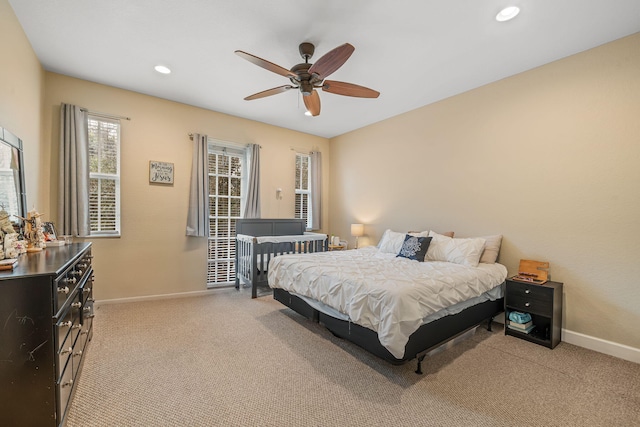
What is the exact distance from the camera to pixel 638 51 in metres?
→ 2.41

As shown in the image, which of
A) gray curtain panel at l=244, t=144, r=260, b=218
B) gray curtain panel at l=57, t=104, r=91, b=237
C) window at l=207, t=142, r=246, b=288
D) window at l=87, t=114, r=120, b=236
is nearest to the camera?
gray curtain panel at l=57, t=104, r=91, b=237

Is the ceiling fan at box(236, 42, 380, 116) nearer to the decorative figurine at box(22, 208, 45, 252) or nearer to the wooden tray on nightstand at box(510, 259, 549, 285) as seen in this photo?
the decorative figurine at box(22, 208, 45, 252)

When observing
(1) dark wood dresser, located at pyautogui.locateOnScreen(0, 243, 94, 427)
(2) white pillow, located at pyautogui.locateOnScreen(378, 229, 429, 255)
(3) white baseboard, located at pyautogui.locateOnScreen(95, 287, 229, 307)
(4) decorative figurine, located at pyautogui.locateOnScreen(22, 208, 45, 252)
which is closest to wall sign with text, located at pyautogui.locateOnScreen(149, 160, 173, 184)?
(3) white baseboard, located at pyautogui.locateOnScreen(95, 287, 229, 307)

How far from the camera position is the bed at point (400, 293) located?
1.99 meters

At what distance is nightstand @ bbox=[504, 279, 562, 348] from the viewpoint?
262 centimetres

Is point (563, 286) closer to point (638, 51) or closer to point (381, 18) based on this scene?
point (638, 51)

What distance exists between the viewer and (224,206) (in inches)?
182

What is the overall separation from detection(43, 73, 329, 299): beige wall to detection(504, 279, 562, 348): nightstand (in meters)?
4.15

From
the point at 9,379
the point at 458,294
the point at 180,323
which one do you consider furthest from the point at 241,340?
the point at 458,294

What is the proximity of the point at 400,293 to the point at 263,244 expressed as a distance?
2.57 meters

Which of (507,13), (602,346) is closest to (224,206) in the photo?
(507,13)

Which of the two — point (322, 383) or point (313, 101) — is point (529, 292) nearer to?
point (322, 383)

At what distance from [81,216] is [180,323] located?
73.1 inches

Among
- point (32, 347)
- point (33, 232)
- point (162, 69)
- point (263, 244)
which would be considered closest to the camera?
point (32, 347)
